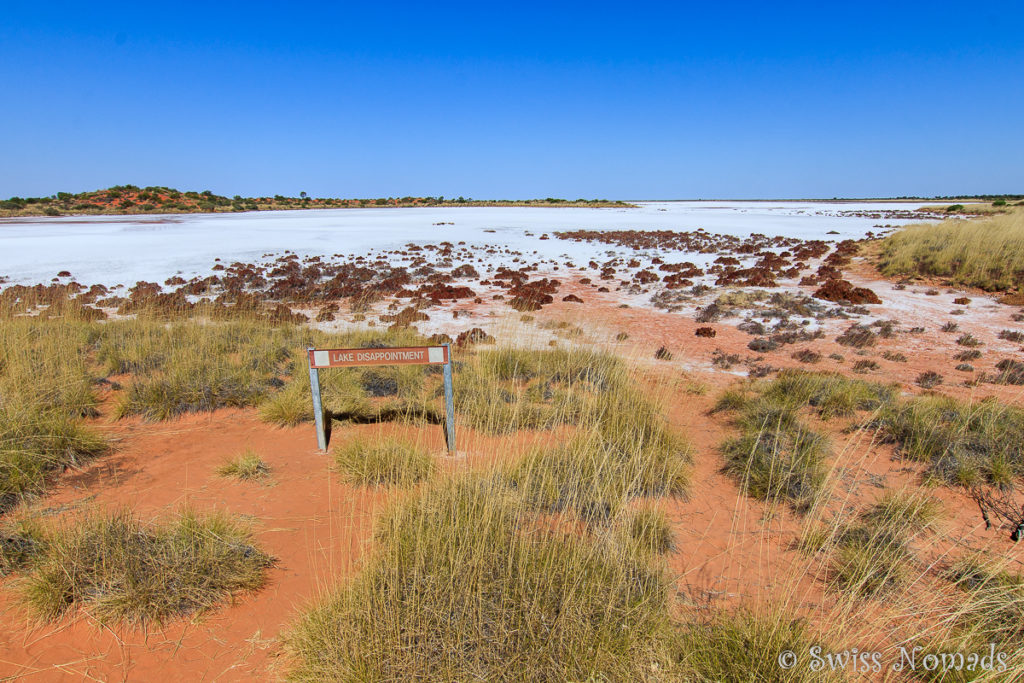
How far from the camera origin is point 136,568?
3084mm

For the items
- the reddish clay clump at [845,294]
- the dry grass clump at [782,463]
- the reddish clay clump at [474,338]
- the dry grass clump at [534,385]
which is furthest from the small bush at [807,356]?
the reddish clay clump at [474,338]

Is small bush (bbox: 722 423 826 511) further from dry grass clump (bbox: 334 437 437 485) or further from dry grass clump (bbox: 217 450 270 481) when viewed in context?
dry grass clump (bbox: 217 450 270 481)

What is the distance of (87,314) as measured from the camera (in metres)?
11.2

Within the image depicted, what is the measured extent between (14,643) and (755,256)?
26.3 meters

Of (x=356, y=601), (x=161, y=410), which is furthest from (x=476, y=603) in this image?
(x=161, y=410)

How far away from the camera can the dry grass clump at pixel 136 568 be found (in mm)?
2920

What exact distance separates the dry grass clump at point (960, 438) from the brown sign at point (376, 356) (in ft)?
15.2

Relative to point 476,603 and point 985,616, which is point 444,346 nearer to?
point 476,603

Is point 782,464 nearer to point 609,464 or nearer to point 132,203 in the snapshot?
point 609,464

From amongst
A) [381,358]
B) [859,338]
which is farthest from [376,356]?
[859,338]

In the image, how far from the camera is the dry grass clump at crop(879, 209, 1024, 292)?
15.0 metres

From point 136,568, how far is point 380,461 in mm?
1898

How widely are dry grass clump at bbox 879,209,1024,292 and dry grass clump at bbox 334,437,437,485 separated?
710 inches

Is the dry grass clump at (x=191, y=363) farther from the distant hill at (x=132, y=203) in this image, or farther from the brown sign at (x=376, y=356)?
the distant hill at (x=132, y=203)
